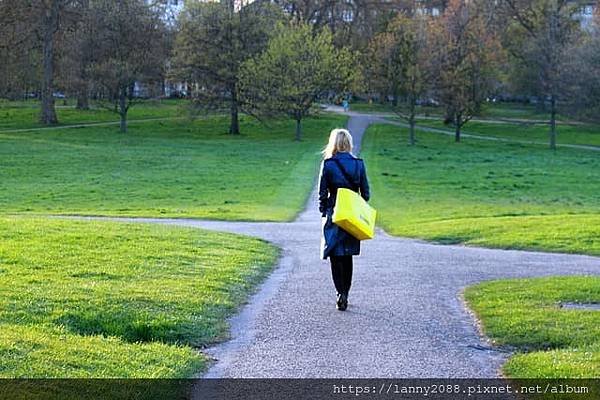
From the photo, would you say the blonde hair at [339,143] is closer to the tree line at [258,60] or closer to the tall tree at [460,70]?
the tree line at [258,60]

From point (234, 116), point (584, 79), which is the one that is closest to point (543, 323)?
point (584, 79)

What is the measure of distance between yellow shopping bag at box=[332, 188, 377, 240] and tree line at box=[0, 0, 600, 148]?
51.8m

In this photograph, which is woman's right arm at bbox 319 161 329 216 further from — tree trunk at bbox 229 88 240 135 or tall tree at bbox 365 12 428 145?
tree trunk at bbox 229 88 240 135

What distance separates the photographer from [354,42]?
82875mm

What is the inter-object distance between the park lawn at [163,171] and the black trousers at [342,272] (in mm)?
13271

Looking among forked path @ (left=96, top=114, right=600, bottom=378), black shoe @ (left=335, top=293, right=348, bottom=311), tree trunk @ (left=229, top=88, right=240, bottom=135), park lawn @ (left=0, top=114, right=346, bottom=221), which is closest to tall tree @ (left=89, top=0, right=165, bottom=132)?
park lawn @ (left=0, top=114, right=346, bottom=221)

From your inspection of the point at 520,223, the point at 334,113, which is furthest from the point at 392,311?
the point at 334,113

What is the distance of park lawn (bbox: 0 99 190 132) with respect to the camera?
230ft

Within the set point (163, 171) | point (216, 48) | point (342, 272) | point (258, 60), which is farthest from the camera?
point (216, 48)

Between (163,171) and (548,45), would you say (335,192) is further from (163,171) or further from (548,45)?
(548,45)

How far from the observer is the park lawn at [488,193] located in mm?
19266

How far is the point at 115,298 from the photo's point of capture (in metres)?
9.68

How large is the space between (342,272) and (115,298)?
8.21 ft

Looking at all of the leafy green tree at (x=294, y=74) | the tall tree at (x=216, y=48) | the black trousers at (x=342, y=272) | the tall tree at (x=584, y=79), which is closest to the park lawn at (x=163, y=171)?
the leafy green tree at (x=294, y=74)
